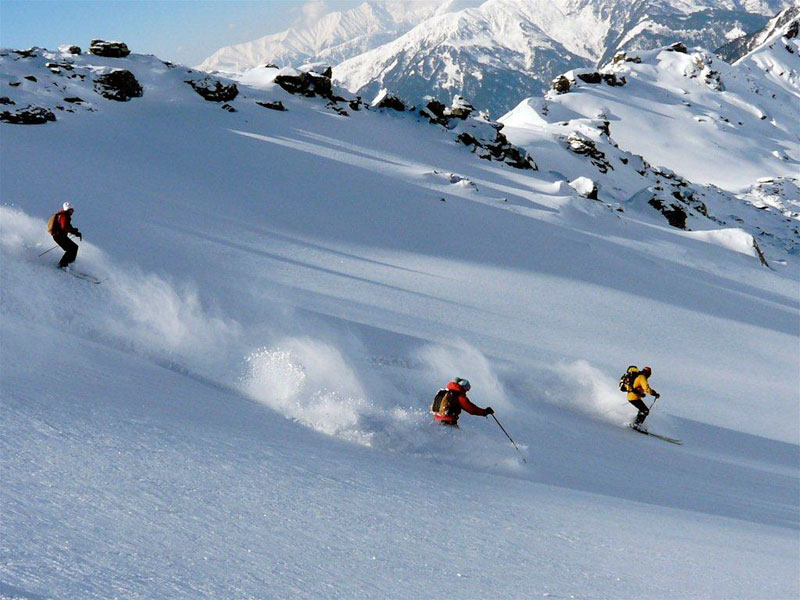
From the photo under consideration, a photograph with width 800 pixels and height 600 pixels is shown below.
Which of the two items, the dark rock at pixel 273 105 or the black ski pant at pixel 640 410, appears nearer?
the black ski pant at pixel 640 410

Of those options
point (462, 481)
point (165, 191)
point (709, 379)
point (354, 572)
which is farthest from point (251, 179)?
point (354, 572)

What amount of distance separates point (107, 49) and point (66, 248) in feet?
116

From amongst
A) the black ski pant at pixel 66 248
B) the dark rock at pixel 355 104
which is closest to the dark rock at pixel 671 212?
the dark rock at pixel 355 104

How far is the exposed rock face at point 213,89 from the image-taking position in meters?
39.8

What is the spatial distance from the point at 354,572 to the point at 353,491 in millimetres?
1859

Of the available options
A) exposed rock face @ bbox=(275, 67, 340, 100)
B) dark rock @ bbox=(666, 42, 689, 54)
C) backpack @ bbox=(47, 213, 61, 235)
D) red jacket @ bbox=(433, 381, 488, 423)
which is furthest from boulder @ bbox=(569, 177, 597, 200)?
dark rock @ bbox=(666, 42, 689, 54)

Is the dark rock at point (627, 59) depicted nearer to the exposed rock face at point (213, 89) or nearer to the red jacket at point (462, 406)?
the exposed rock face at point (213, 89)

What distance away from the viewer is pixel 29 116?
2936 centimetres

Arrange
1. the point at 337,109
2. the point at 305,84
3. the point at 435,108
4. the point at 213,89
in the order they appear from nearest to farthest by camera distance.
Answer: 1. the point at 213,89
2. the point at 337,109
3. the point at 305,84
4. the point at 435,108

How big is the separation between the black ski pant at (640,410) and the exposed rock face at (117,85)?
116ft

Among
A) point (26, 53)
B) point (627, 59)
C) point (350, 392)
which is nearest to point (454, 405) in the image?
point (350, 392)

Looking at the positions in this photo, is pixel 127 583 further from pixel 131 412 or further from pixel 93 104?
pixel 93 104

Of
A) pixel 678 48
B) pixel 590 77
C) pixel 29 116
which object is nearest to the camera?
pixel 29 116

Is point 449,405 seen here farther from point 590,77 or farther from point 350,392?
point 590,77
